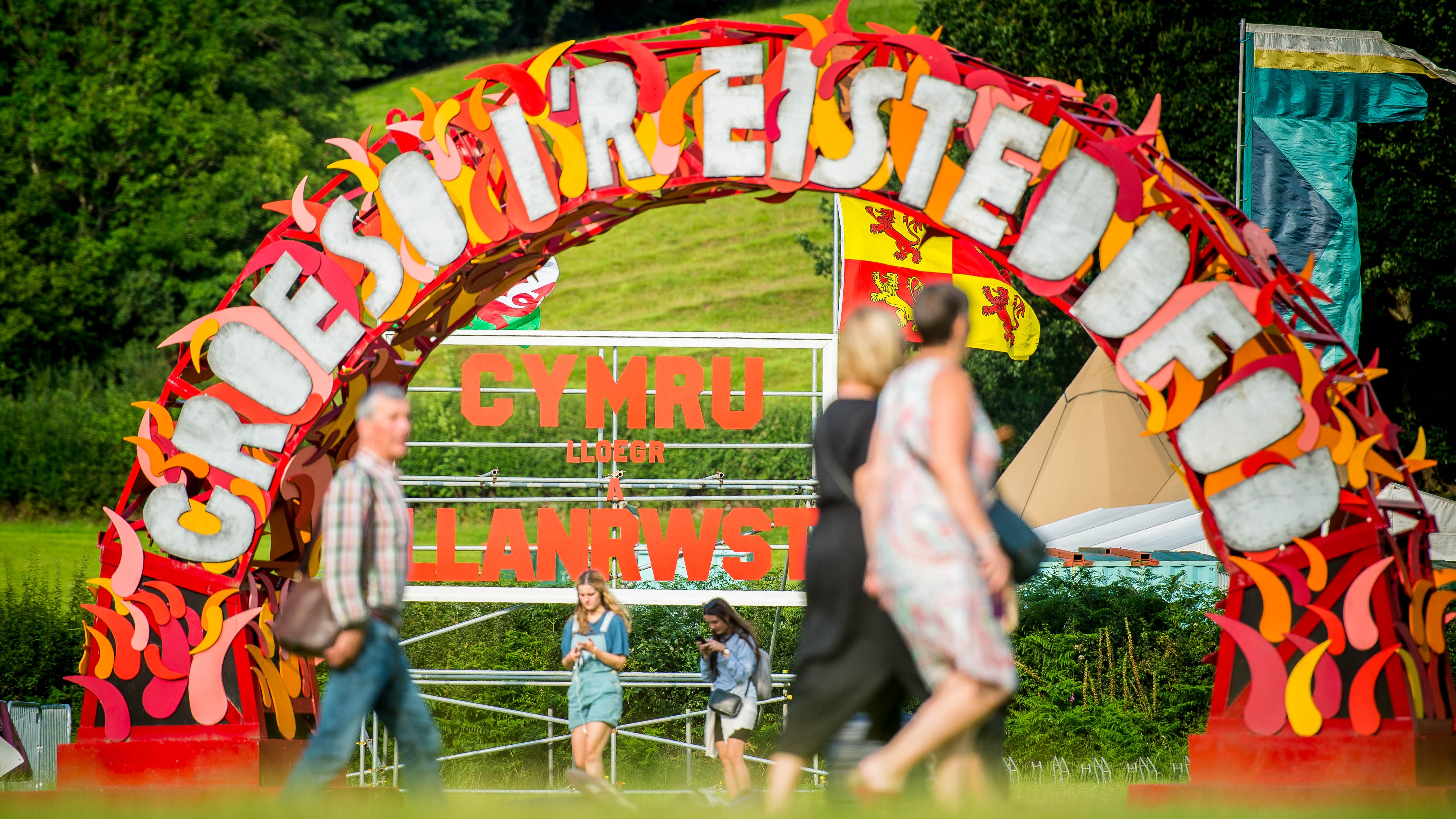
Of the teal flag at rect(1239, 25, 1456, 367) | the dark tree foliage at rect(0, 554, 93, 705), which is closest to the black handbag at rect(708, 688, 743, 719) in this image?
the dark tree foliage at rect(0, 554, 93, 705)

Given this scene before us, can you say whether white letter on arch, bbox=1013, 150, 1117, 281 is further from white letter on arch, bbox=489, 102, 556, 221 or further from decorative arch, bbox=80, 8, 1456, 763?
white letter on arch, bbox=489, 102, 556, 221

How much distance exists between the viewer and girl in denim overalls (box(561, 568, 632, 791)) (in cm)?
823

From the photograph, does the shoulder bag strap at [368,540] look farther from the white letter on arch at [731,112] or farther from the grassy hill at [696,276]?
the grassy hill at [696,276]

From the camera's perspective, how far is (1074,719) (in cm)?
1116

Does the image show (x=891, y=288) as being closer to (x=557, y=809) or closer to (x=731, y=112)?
(x=731, y=112)

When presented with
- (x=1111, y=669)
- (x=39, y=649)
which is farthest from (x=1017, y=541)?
(x=39, y=649)

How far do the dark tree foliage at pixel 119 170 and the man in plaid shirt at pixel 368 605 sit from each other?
3091 cm

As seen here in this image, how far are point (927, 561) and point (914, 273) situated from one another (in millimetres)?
8768

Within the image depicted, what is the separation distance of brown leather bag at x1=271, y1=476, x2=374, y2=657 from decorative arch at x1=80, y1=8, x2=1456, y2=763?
3.08m

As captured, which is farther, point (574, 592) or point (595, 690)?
point (574, 592)

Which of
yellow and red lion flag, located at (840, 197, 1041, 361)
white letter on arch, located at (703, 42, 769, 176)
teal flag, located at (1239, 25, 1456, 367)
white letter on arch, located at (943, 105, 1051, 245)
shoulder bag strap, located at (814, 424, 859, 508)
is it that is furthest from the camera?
yellow and red lion flag, located at (840, 197, 1041, 361)

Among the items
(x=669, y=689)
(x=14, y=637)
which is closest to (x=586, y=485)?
(x=669, y=689)

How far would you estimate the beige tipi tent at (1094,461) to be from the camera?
1809 cm

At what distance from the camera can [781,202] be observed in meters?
7.42
